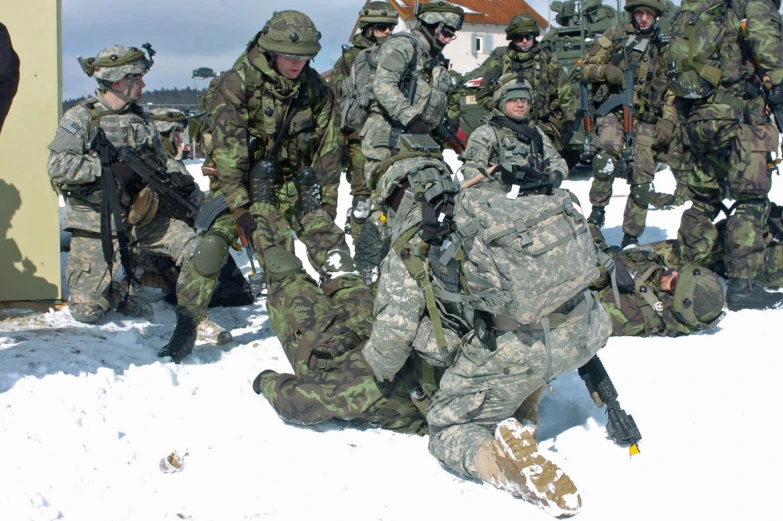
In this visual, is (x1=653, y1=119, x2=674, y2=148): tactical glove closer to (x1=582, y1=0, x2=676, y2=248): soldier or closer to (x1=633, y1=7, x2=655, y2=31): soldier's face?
(x1=582, y1=0, x2=676, y2=248): soldier

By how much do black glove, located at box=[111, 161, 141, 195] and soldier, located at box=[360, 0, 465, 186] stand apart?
1.73m

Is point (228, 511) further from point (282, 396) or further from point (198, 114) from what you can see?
point (198, 114)

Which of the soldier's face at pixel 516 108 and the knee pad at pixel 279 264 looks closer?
the knee pad at pixel 279 264

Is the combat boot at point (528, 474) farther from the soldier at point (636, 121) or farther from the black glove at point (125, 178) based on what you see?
the soldier at point (636, 121)

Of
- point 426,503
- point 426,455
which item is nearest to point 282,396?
point 426,455

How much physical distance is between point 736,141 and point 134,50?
4.58 m

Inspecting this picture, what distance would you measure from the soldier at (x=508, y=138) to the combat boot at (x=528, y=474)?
2625 mm

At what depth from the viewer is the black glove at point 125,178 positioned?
17.2 feet

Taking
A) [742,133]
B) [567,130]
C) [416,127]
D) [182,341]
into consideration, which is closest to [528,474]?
[182,341]

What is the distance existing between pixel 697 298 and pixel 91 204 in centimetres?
425

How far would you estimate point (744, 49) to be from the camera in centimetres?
580

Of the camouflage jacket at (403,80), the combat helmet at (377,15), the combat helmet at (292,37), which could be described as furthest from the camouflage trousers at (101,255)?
the combat helmet at (377,15)

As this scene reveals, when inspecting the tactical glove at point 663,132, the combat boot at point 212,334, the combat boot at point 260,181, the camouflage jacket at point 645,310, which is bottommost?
the combat boot at point 212,334

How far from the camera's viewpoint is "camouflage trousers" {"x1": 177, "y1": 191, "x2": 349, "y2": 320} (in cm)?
465
